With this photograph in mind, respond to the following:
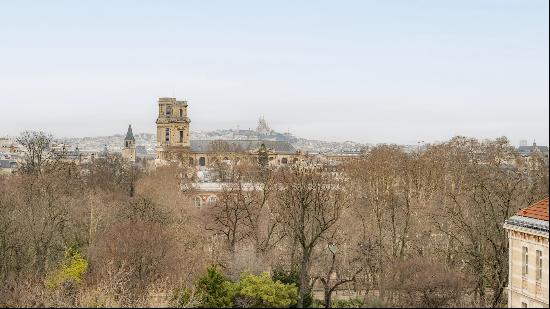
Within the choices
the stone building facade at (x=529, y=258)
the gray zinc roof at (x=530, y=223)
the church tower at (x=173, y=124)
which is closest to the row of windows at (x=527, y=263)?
the stone building facade at (x=529, y=258)

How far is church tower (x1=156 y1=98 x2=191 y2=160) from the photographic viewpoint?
140m

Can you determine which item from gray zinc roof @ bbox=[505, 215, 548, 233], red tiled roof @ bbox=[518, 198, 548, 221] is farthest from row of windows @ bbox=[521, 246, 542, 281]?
red tiled roof @ bbox=[518, 198, 548, 221]

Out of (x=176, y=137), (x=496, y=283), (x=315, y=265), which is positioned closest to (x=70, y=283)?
(x=315, y=265)

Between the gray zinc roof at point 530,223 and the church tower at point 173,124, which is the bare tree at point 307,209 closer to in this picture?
the gray zinc roof at point 530,223

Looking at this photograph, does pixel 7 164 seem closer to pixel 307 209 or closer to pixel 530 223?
pixel 307 209

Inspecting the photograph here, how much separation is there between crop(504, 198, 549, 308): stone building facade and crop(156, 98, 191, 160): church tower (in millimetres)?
116052

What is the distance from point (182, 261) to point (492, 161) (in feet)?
86.2

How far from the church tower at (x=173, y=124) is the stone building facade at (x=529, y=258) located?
11605cm

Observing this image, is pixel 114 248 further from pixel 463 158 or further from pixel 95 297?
pixel 463 158

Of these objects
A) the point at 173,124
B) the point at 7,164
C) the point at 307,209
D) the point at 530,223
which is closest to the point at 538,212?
the point at 530,223

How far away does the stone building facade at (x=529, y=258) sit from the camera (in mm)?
Result: 22719

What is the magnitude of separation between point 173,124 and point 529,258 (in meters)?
120

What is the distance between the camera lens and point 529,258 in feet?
78.3

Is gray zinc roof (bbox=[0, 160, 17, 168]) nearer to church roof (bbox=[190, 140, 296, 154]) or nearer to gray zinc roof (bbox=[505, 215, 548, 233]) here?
church roof (bbox=[190, 140, 296, 154])
